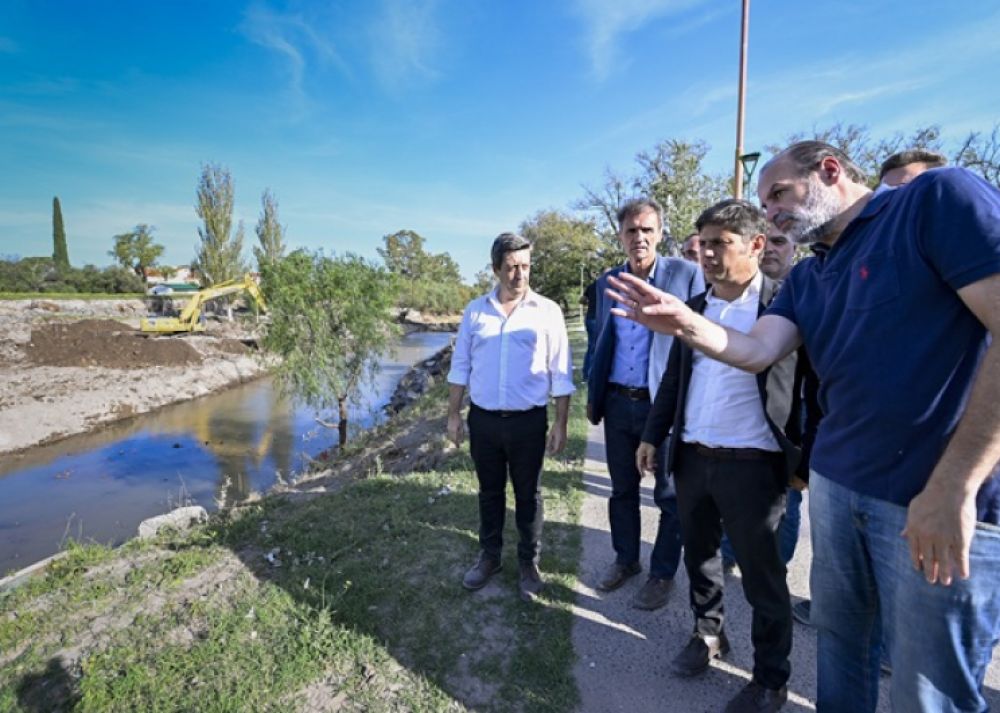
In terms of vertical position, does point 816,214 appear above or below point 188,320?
above

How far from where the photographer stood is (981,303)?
3.99 feet

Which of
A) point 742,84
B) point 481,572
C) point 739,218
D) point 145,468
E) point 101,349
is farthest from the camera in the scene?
point 101,349

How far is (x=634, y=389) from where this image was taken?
3.25 meters

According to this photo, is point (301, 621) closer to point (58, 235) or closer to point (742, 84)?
point (742, 84)

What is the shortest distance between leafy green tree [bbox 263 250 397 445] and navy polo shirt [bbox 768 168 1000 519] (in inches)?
477

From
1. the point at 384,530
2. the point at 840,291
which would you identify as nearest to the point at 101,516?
the point at 384,530

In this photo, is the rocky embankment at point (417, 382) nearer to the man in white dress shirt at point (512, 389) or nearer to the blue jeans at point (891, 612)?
the man in white dress shirt at point (512, 389)

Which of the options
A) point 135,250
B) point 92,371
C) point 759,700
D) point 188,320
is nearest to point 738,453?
point 759,700

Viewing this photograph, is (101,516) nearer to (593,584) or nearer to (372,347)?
(372,347)

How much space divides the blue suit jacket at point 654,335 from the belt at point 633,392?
8 cm

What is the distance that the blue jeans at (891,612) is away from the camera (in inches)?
51.7

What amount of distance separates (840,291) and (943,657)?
41.1 inches

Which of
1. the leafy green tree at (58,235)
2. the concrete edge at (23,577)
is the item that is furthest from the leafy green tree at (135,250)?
the concrete edge at (23,577)

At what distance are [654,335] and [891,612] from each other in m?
1.92
